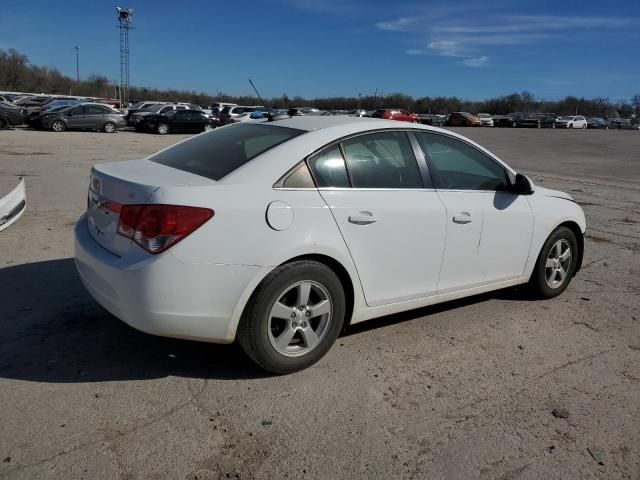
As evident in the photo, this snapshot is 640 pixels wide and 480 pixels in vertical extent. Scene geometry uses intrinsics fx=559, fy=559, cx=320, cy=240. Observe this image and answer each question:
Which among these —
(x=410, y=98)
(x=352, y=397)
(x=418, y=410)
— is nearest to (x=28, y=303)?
(x=352, y=397)

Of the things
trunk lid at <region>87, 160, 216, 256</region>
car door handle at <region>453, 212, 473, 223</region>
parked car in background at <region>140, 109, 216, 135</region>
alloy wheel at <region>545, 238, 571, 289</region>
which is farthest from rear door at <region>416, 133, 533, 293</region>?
parked car in background at <region>140, 109, 216, 135</region>

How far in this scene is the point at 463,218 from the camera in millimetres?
Answer: 4176

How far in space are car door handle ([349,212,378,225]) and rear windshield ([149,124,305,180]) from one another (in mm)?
690

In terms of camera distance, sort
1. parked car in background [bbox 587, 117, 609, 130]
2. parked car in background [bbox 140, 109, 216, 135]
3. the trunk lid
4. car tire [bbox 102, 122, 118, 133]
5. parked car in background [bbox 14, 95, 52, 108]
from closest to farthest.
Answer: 1. the trunk lid
2. car tire [bbox 102, 122, 118, 133]
3. parked car in background [bbox 140, 109, 216, 135]
4. parked car in background [bbox 14, 95, 52, 108]
5. parked car in background [bbox 587, 117, 609, 130]

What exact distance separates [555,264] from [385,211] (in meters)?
2.22

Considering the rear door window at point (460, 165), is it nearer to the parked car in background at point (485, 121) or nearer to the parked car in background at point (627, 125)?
the parked car in background at point (485, 121)

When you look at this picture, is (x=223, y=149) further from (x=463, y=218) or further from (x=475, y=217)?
(x=475, y=217)

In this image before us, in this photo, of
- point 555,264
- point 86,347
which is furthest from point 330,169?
point 555,264

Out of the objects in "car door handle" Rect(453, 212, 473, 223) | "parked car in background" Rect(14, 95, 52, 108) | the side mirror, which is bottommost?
"parked car in background" Rect(14, 95, 52, 108)

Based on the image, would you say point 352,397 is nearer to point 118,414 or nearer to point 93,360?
point 118,414

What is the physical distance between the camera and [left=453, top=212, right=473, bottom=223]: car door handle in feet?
13.6

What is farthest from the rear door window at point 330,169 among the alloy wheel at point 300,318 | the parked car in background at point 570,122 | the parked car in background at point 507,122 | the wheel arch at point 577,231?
the parked car in background at point 570,122

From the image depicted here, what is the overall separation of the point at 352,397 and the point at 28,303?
2806 mm

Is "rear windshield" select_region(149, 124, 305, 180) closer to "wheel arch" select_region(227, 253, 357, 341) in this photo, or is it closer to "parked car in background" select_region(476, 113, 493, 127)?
"wheel arch" select_region(227, 253, 357, 341)
